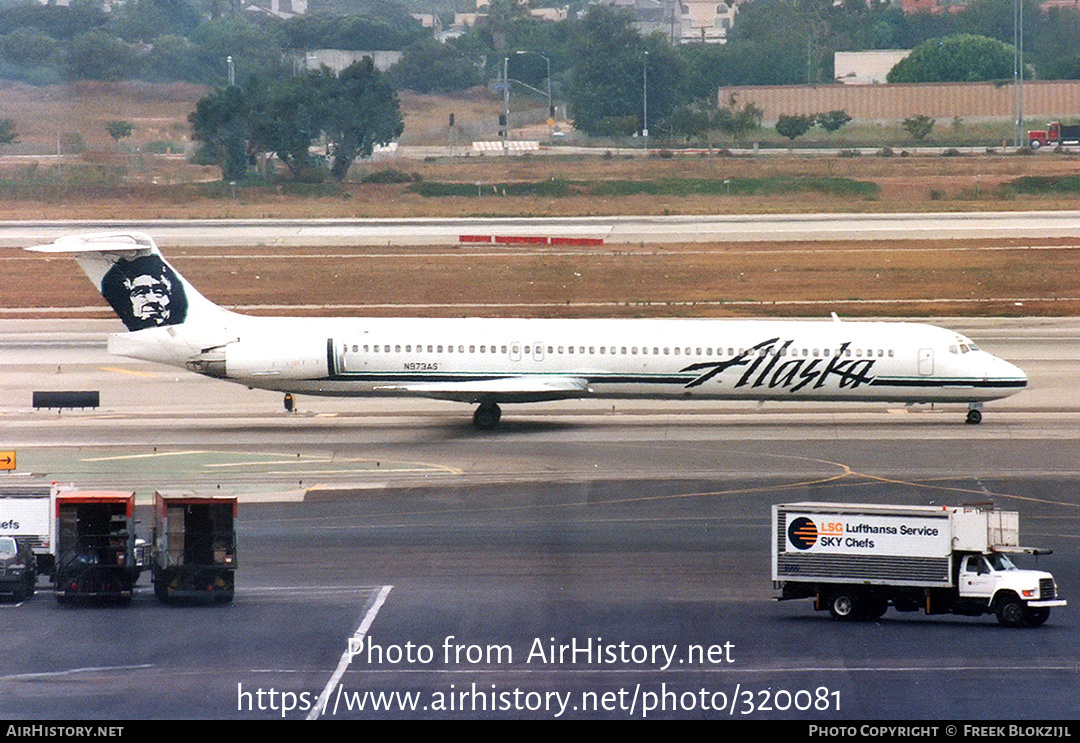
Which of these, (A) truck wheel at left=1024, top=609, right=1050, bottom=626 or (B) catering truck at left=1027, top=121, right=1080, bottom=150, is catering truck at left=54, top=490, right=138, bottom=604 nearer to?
(A) truck wheel at left=1024, top=609, right=1050, bottom=626

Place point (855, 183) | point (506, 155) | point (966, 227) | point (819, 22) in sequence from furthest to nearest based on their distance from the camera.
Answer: point (819, 22) → point (506, 155) → point (855, 183) → point (966, 227)

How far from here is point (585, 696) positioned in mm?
20562

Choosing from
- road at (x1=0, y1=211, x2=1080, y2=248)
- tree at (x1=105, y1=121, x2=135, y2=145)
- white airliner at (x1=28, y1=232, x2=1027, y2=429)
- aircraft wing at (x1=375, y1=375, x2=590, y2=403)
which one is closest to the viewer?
aircraft wing at (x1=375, y1=375, x2=590, y2=403)

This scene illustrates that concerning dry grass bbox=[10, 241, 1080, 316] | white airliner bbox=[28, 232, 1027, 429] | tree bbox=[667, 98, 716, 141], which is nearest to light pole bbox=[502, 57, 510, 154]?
tree bbox=[667, 98, 716, 141]

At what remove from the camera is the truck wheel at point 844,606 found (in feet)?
80.2

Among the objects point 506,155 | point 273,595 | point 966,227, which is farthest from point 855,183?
point 273,595

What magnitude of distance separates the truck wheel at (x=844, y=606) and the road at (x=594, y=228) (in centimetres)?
5883

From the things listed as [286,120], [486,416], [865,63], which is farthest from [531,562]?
[865,63]

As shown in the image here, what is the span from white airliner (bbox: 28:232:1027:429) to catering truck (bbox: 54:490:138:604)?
16.1 metres

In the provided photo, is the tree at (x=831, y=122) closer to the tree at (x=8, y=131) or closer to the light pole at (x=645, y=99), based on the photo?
Answer: the light pole at (x=645, y=99)

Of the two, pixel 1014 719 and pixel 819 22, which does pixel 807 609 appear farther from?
pixel 819 22

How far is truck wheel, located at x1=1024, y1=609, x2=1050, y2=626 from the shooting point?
23798 mm

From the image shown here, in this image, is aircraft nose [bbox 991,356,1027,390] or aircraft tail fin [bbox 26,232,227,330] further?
aircraft tail fin [bbox 26,232,227,330]

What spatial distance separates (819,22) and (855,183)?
2890 inches
